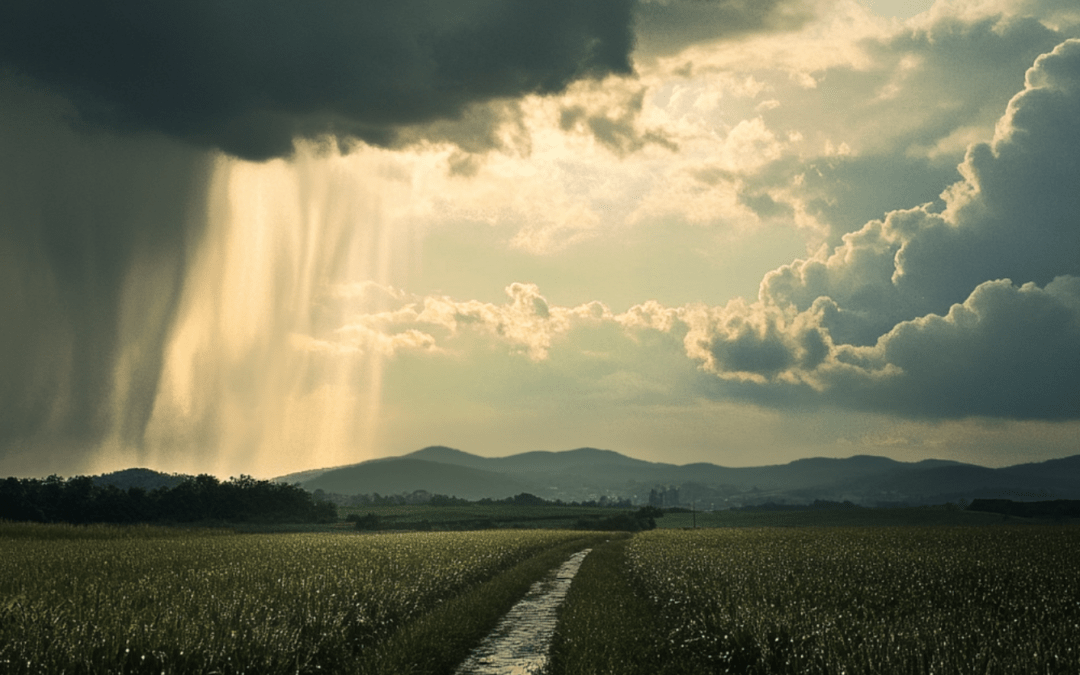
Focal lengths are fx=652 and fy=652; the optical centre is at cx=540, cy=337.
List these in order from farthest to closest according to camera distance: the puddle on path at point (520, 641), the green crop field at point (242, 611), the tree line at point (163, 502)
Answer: the tree line at point (163, 502) → the puddle on path at point (520, 641) → the green crop field at point (242, 611)

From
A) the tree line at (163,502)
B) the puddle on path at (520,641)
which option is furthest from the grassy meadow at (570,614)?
the tree line at (163,502)

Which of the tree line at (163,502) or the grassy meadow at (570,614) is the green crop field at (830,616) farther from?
the tree line at (163,502)

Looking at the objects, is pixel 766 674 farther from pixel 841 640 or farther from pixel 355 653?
pixel 355 653

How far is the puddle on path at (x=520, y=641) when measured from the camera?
1402 centimetres

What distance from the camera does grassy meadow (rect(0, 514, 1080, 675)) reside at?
10508 mm

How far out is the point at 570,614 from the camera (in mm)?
20016

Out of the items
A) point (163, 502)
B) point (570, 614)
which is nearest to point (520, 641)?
point (570, 614)

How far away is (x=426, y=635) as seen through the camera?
50.6 ft

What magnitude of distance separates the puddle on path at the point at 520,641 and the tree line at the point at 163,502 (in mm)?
104813

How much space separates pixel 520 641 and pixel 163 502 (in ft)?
404

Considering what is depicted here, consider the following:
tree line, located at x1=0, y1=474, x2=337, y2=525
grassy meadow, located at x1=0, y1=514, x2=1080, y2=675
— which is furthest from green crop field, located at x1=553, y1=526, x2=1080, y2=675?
tree line, located at x1=0, y1=474, x2=337, y2=525

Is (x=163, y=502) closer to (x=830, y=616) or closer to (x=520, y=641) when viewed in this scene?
(x=520, y=641)

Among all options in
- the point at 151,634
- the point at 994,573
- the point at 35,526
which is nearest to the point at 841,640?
the point at 151,634

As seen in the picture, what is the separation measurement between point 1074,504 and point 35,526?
177 metres
